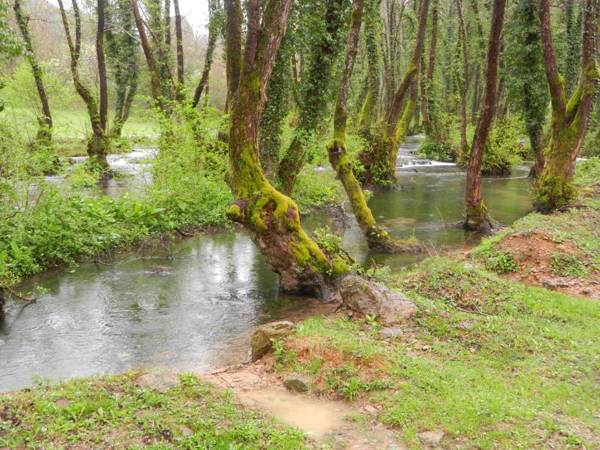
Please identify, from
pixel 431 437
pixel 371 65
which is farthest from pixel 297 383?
pixel 371 65

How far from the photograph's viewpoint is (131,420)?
5348 mm

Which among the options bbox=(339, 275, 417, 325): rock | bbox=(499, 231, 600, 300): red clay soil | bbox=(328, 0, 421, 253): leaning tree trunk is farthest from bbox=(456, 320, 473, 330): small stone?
bbox=(328, 0, 421, 253): leaning tree trunk

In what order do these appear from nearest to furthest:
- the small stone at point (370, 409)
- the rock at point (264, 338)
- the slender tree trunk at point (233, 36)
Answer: the small stone at point (370, 409) → the rock at point (264, 338) → the slender tree trunk at point (233, 36)

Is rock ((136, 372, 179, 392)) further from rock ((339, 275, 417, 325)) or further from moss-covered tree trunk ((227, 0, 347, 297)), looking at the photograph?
moss-covered tree trunk ((227, 0, 347, 297))

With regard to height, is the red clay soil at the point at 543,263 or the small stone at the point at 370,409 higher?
the red clay soil at the point at 543,263

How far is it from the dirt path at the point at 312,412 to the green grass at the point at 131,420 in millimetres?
294

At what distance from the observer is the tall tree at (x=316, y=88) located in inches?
647

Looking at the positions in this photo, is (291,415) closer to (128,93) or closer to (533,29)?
(533,29)

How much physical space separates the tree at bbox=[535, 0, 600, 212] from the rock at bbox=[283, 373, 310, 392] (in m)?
12.6

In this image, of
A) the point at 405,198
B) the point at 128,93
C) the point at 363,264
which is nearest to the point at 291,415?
the point at 363,264

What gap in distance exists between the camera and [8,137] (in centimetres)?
1175

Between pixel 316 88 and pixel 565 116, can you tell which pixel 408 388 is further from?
pixel 565 116

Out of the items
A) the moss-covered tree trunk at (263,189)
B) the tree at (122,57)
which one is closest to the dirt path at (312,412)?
the moss-covered tree trunk at (263,189)

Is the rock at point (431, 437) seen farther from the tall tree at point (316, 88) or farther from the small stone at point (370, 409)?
the tall tree at point (316, 88)
